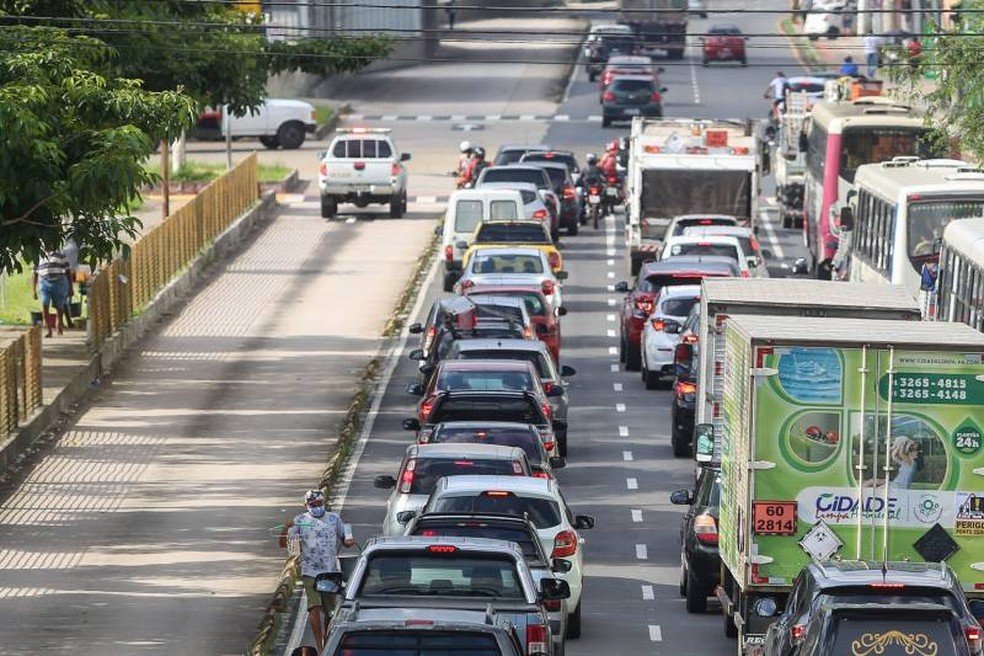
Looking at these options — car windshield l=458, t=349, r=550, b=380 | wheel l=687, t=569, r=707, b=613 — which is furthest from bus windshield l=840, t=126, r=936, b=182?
wheel l=687, t=569, r=707, b=613

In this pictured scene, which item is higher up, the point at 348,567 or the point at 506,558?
the point at 506,558

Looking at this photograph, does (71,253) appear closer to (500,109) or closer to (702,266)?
(702,266)

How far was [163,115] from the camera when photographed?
1124 inches

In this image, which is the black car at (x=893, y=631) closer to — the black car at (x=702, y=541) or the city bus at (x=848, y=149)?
the black car at (x=702, y=541)

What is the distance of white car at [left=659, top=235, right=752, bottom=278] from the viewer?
142ft

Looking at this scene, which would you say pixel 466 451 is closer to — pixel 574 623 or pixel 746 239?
pixel 574 623

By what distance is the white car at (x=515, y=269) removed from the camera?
41062 millimetres

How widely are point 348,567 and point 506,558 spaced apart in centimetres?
693

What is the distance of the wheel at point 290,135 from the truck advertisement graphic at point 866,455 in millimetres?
53674

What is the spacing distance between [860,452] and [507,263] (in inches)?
874

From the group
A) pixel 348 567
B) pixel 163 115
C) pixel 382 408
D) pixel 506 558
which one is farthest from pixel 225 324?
pixel 506 558

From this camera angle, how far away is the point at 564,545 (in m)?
22.8

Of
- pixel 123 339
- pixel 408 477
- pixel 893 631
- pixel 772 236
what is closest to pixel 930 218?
pixel 123 339

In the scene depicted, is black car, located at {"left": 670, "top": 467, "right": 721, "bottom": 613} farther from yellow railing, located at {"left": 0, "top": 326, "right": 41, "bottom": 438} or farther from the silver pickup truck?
yellow railing, located at {"left": 0, "top": 326, "right": 41, "bottom": 438}
